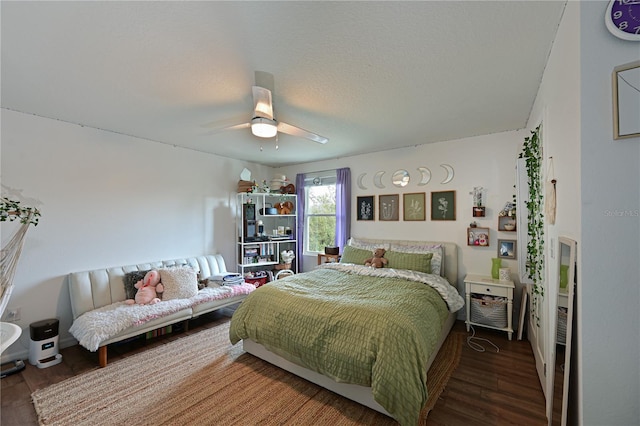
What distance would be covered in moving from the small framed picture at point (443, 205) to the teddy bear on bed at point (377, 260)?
3.08 ft

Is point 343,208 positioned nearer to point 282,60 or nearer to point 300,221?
point 300,221

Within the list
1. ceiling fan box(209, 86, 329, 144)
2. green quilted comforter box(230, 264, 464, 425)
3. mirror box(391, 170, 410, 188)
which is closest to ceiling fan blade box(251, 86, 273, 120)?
ceiling fan box(209, 86, 329, 144)

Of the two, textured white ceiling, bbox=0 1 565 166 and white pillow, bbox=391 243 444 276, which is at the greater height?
textured white ceiling, bbox=0 1 565 166

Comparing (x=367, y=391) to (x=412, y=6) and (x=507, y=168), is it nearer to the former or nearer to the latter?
(x=412, y=6)

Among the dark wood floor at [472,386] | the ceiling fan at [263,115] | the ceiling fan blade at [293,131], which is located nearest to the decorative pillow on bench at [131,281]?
the dark wood floor at [472,386]

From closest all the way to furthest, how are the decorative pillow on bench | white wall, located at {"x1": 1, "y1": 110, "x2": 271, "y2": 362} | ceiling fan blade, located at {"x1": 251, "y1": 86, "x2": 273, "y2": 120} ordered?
ceiling fan blade, located at {"x1": 251, "y1": 86, "x2": 273, "y2": 120}
white wall, located at {"x1": 1, "y1": 110, "x2": 271, "y2": 362}
the decorative pillow on bench

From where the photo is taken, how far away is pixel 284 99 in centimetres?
236

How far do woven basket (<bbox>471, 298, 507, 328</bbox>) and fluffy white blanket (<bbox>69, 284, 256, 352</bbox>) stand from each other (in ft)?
10.7

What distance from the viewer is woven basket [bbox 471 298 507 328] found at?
302cm

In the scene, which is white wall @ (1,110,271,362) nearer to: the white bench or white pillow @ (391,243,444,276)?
the white bench

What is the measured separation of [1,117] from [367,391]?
4191 mm

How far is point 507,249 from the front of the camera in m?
3.28

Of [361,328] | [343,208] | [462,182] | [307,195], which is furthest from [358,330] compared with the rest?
[307,195]

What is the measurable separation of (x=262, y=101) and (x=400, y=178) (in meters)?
2.68
